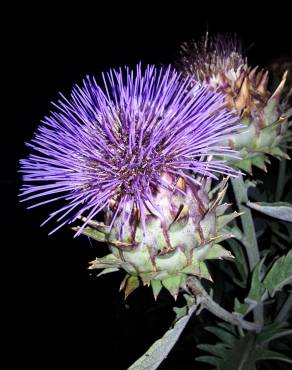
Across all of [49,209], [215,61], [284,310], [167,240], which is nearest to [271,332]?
[284,310]

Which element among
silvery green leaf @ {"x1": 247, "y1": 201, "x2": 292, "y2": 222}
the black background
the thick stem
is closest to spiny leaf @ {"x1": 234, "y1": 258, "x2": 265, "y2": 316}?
the thick stem

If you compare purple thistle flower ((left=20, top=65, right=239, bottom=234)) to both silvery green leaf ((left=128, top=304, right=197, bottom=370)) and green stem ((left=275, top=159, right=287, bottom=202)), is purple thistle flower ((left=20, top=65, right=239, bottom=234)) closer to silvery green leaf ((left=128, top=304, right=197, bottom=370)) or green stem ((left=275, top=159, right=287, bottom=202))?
silvery green leaf ((left=128, top=304, right=197, bottom=370))

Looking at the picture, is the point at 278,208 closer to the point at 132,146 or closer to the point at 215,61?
the point at 132,146

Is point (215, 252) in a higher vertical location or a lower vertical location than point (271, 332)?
higher

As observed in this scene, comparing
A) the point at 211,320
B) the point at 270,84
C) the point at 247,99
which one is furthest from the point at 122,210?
the point at 270,84

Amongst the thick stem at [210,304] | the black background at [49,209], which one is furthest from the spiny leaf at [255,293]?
the black background at [49,209]

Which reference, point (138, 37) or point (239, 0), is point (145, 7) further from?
point (239, 0)
